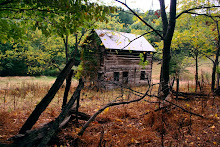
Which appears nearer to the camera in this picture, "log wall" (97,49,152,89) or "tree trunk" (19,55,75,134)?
"tree trunk" (19,55,75,134)

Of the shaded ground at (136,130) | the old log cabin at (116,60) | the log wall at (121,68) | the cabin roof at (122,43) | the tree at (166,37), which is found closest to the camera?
the shaded ground at (136,130)

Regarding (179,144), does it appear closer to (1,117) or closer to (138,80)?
(1,117)

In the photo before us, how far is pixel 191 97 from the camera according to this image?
7.95m

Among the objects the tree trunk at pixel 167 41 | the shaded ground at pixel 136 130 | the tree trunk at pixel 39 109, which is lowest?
the shaded ground at pixel 136 130

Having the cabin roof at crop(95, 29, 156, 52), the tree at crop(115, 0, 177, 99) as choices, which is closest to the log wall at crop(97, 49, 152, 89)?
the cabin roof at crop(95, 29, 156, 52)

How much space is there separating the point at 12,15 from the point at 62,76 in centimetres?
325

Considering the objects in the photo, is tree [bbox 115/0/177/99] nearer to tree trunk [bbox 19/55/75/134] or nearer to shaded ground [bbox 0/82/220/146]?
shaded ground [bbox 0/82/220/146]

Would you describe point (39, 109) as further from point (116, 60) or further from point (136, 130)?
point (116, 60)

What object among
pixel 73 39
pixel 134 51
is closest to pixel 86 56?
pixel 73 39

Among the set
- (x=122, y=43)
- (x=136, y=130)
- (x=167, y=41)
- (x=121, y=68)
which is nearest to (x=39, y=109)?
(x=136, y=130)

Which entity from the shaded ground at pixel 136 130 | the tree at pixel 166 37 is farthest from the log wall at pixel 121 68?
the shaded ground at pixel 136 130

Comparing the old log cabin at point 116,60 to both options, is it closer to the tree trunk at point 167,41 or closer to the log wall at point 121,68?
the log wall at point 121,68

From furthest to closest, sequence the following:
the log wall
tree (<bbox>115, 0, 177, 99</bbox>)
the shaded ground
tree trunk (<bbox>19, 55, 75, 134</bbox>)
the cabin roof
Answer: the log wall, the cabin roof, tree (<bbox>115, 0, 177, 99</bbox>), the shaded ground, tree trunk (<bbox>19, 55, 75, 134</bbox>)

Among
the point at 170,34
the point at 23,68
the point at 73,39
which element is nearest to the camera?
the point at 170,34
